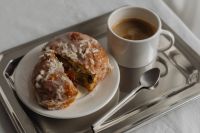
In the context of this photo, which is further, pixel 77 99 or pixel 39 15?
pixel 39 15

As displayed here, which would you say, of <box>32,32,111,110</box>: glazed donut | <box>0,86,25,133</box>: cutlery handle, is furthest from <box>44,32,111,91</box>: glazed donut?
<box>0,86,25,133</box>: cutlery handle

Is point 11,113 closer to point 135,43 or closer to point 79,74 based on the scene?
point 79,74

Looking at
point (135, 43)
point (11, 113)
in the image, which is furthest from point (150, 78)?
point (11, 113)

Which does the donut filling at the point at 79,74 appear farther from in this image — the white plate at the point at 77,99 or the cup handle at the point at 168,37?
the cup handle at the point at 168,37

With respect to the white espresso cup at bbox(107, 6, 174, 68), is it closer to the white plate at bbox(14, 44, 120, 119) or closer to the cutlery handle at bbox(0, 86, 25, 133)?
the white plate at bbox(14, 44, 120, 119)

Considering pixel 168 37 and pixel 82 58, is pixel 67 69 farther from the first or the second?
pixel 168 37
